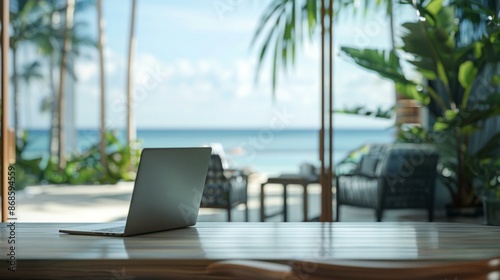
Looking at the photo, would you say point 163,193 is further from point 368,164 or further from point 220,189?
point 368,164

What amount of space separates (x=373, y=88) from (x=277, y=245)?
72.8 feet

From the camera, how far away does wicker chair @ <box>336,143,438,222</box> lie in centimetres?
599

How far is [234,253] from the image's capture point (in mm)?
1699

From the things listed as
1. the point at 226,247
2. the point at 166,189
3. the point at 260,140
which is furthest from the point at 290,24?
the point at 260,140

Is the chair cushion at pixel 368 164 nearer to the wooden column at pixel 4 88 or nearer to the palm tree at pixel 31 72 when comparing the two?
the wooden column at pixel 4 88

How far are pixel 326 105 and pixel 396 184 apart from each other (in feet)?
6.78

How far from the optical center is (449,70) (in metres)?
6.21

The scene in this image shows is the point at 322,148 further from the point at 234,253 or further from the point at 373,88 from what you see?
the point at 373,88

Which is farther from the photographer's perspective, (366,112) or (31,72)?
(31,72)

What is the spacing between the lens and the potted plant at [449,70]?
18.9ft

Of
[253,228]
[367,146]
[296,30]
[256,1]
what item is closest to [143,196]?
[253,228]

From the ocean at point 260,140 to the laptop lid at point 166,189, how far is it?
19.3 metres

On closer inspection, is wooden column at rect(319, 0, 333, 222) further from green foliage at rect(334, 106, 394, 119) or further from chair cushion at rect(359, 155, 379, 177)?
chair cushion at rect(359, 155, 379, 177)

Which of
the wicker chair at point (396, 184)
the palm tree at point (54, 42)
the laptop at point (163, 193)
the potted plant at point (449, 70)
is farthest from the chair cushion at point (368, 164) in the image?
the palm tree at point (54, 42)
